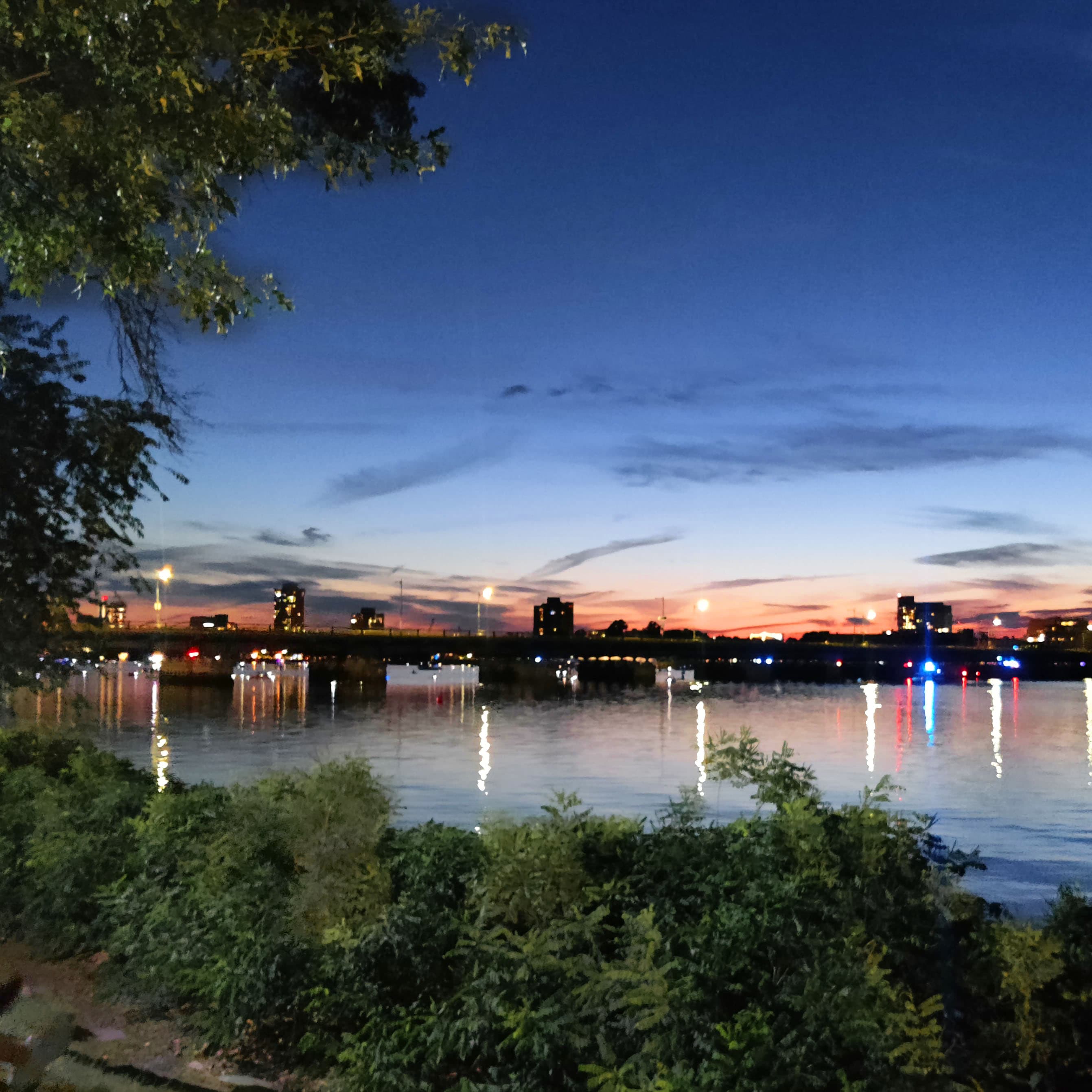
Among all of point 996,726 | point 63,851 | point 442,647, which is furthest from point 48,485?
point 442,647

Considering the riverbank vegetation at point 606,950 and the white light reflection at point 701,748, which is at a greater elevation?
the riverbank vegetation at point 606,950

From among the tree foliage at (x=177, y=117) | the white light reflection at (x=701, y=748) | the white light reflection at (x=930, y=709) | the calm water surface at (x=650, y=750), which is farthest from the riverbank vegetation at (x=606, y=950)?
the white light reflection at (x=930, y=709)

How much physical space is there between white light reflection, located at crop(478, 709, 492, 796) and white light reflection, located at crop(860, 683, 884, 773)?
1549 centimetres

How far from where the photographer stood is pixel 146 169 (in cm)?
889

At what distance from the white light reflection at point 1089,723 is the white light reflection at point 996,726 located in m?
3.67

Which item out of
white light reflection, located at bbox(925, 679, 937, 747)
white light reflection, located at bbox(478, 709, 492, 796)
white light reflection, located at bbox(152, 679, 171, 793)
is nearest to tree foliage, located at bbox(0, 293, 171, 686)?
white light reflection, located at bbox(152, 679, 171, 793)

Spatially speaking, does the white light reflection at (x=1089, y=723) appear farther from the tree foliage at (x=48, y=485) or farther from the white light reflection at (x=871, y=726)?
the tree foliage at (x=48, y=485)

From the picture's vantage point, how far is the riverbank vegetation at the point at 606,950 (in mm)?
6355

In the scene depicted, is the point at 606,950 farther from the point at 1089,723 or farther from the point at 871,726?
the point at 1089,723

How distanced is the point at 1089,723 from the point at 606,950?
91.4 metres

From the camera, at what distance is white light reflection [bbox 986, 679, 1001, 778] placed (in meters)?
56.1

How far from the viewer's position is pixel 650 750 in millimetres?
58188

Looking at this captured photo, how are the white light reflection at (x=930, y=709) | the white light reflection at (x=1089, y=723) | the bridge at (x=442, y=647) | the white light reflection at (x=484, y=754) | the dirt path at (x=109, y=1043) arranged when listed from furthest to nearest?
the bridge at (x=442, y=647), the white light reflection at (x=930, y=709), the white light reflection at (x=1089, y=723), the white light reflection at (x=484, y=754), the dirt path at (x=109, y=1043)

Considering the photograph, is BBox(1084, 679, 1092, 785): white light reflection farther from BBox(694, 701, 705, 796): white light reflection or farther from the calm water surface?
BBox(694, 701, 705, 796): white light reflection
